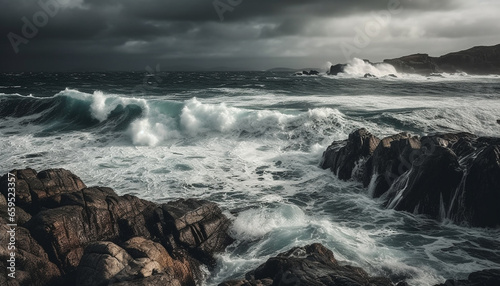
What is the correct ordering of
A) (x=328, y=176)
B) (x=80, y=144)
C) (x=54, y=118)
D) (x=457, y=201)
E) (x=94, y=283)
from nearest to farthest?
(x=94, y=283)
(x=457, y=201)
(x=328, y=176)
(x=80, y=144)
(x=54, y=118)

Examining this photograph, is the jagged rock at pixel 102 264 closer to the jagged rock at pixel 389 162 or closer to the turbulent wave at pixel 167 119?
the jagged rock at pixel 389 162

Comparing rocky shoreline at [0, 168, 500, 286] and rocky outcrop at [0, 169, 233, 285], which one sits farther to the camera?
rocky outcrop at [0, 169, 233, 285]

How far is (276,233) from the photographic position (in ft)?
35.0

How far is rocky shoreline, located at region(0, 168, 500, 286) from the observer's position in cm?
677

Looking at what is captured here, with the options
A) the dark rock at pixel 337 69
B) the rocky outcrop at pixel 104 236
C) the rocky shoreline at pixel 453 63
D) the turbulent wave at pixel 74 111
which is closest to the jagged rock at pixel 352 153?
the rocky outcrop at pixel 104 236

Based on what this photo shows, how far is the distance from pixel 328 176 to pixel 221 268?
8.98 m

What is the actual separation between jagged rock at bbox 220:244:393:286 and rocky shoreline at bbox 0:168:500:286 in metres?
0.02

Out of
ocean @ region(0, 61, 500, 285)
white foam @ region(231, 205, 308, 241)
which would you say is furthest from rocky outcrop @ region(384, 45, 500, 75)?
white foam @ region(231, 205, 308, 241)

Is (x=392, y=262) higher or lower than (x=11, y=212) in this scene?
lower

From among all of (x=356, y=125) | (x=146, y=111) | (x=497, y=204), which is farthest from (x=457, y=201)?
(x=146, y=111)

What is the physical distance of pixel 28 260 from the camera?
7566 mm

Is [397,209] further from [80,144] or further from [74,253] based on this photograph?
[80,144]

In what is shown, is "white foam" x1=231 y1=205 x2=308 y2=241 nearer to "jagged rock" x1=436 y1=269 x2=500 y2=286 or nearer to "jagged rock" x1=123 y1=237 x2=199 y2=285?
"jagged rock" x1=123 y1=237 x2=199 y2=285

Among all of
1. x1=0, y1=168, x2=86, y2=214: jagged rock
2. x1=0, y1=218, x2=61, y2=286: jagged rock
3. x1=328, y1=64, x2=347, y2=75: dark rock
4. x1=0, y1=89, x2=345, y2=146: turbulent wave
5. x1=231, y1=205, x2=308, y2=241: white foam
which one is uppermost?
x1=328, y1=64, x2=347, y2=75: dark rock
